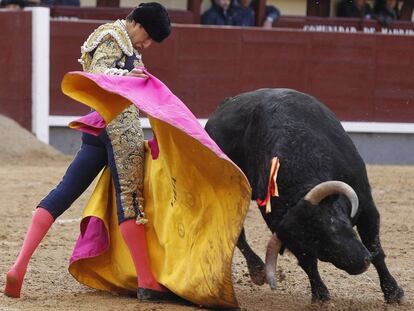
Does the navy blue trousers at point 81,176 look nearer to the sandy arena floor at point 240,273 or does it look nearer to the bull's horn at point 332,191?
the sandy arena floor at point 240,273

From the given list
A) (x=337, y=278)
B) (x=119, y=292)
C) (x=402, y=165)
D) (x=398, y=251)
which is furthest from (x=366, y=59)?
(x=119, y=292)

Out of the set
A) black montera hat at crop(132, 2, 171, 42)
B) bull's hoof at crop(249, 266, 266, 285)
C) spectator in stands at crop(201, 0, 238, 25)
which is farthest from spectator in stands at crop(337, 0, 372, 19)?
black montera hat at crop(132, 2, 171, 42)

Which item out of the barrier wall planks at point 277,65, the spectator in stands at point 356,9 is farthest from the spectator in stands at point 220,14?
the spectator in stands at point 356,9

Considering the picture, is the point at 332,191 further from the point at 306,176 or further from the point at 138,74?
the point at 138,74

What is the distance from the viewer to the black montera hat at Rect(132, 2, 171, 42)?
3.88 metres

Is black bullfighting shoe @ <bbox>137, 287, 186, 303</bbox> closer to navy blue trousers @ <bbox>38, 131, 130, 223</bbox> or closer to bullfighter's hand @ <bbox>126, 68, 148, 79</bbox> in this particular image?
navy blue trousers @ <bbox>38, 131, 130, 223</bbox>

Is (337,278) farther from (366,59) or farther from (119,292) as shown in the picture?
(366,59)

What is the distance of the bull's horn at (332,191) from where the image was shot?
3596mm

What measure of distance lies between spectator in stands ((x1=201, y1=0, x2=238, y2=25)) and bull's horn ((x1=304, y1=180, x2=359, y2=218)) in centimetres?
681

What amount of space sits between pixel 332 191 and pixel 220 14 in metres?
6.91

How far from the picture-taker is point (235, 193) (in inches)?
146

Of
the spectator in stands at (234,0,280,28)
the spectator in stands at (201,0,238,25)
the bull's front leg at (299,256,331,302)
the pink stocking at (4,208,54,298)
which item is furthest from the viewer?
the spectator in stands at (234,0,280,28)

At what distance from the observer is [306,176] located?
152 inches

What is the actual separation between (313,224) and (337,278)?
1101mm
